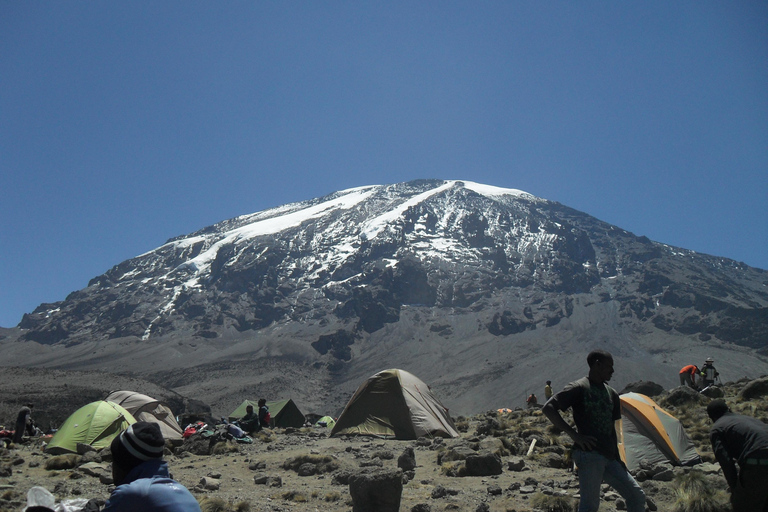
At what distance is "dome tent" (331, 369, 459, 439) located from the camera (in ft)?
51.6

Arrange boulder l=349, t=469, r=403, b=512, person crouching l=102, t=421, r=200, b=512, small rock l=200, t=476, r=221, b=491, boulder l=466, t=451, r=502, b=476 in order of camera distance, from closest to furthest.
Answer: person crouching l=102, t=421, r=200, b=512
boulder l=349, t=469, r=403, b=512
small rock l=200, t=476, r=221, b=491
boulder l=466, t=451, r=502, b=476

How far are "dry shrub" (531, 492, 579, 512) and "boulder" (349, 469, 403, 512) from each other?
1.84 m

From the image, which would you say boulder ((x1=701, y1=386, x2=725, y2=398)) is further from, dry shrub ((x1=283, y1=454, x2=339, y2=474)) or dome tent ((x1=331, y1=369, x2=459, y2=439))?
dry shrub ((x1=283, y1=454, x2=339, y2=474))

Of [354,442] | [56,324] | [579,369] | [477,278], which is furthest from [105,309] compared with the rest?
[354,442]

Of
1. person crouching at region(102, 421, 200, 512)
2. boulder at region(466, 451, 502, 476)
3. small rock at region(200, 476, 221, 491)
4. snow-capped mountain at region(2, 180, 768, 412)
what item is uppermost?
snow-capped mountain at region(2, 180, 768, 412)

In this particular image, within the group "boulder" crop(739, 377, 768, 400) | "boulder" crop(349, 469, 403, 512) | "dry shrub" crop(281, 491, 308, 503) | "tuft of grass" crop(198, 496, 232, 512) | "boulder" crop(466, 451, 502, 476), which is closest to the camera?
"tuft of grass" crop(198, 496, 232, 512)

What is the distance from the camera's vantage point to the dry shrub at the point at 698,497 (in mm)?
6707

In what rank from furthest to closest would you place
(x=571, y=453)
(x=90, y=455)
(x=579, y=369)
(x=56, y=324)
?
(x=56, y=324) → (x=579, y=369) → (x=90, y=455) → (x=571, y=453)

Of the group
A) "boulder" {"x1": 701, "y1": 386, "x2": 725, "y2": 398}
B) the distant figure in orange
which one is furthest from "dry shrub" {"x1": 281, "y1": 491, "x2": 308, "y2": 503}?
the distant figure in orange

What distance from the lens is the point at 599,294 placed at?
172 metres

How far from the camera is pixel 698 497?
Result: 690cm

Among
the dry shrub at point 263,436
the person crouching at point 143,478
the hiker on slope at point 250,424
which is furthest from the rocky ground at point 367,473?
the person crouching at point 143,478

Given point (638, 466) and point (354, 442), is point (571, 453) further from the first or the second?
point (354, 442)

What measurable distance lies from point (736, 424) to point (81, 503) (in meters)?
5.34
